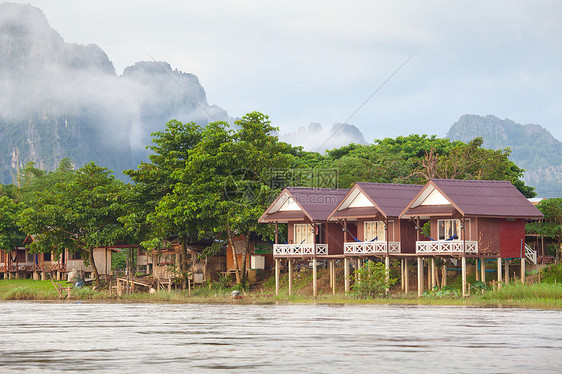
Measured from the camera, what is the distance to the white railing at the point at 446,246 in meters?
42.9

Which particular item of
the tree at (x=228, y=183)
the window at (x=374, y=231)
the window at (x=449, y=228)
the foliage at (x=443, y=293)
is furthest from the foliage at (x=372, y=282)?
the tree at (x=228, y=183)

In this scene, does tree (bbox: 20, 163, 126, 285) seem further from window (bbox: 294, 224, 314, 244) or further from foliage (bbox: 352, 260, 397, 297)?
foliage (bbox: 352, 260, 397, 297)

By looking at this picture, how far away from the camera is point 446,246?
43.3 m

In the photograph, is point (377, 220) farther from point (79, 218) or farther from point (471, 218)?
point (79, 218)

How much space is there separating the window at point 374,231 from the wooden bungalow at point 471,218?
265 centimetres

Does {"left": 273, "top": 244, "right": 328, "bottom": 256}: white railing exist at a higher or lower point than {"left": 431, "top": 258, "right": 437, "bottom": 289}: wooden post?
higher

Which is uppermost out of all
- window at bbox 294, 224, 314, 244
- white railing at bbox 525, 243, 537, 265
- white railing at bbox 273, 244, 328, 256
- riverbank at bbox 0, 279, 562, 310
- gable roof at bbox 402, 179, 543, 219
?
gable roof at bbox 402, 179, 543, 219

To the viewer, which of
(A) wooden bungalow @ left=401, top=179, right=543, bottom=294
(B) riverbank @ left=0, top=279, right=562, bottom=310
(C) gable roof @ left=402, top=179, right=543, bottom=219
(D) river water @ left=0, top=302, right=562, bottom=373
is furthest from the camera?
(C) gable roof @ left=402, top=179, right=543, bottom=219

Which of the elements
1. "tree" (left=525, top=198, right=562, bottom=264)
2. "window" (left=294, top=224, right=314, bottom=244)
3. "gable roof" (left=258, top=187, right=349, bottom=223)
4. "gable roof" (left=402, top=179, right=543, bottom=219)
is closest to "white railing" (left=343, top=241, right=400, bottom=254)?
"gable roof" (left=402, top=179, right=543, bottom=219)

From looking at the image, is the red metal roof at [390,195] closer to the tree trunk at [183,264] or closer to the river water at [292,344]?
the tree trunk at [183,264]

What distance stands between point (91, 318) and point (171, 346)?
42.4 feet

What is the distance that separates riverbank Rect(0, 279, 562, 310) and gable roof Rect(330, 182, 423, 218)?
198 inches

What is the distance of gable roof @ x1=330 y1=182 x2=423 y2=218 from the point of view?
1836 inches

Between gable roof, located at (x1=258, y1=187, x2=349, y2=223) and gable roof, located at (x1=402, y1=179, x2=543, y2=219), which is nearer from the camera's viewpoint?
gable roof, located at (x1=402, y1=179, x2=543, y2=219)
